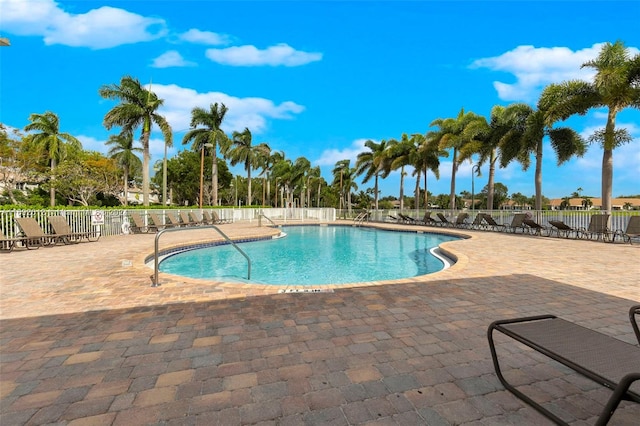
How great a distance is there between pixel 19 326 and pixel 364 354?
369 cm

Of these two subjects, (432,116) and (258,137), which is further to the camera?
(258,137)

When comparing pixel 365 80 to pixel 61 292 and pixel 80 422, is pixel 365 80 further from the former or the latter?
pixel 80 422

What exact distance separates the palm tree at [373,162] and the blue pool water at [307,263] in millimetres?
20661

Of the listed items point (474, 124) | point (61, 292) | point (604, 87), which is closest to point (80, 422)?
point (61, 292)

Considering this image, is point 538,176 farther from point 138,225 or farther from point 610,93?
point 138,225

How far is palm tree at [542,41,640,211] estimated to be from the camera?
1329 centimetres

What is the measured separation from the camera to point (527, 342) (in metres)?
1.86

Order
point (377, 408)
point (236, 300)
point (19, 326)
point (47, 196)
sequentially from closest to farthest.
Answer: point (377, 408)
point (19, 326)
point (236, 300)
point (47, 196)

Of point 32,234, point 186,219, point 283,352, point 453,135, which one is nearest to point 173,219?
point 186,219

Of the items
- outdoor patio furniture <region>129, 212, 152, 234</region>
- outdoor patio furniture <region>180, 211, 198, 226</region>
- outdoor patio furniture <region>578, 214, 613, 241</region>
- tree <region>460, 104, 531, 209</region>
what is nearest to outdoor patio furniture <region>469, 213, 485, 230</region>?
tree <region>460, 104, 531, 209</region>

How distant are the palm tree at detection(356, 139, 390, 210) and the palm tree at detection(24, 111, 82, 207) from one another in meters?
31.5

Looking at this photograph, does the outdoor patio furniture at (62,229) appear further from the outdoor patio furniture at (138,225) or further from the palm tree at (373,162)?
the palm tree at (373,162)

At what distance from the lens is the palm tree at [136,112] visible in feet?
76.1

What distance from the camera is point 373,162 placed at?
34.3m
